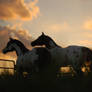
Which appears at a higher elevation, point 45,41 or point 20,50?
point 45,41

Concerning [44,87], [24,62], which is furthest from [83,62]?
[44,87]

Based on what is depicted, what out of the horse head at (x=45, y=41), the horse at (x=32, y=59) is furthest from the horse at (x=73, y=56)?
the horse head at (x=45, y=41)

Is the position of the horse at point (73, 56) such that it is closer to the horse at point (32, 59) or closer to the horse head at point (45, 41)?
the horse at point (32, 59)

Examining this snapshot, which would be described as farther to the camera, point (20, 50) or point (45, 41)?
point (45, 41)

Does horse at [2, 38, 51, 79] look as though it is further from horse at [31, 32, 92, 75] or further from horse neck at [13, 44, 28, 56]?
horse at [31, 32, 92, 75]

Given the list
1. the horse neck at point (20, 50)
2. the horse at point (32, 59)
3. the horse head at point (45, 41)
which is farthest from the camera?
the horse head at point (45, 41)

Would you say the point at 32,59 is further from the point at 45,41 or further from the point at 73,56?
the point at 45,41

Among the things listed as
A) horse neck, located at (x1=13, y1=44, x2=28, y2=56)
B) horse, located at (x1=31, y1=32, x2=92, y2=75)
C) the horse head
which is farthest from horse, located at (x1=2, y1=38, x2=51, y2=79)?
the horse head

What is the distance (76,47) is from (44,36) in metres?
2.63

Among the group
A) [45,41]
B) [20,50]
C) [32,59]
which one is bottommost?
[32,59]

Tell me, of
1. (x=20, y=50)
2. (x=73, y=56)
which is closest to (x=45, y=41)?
(x=20, y=50)

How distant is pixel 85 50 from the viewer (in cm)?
813

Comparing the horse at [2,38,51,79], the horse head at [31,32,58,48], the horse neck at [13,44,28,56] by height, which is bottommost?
the horse at [2,38,51,79]

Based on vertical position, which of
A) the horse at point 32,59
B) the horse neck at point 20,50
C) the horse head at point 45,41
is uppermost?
the horse head at point 45,41
